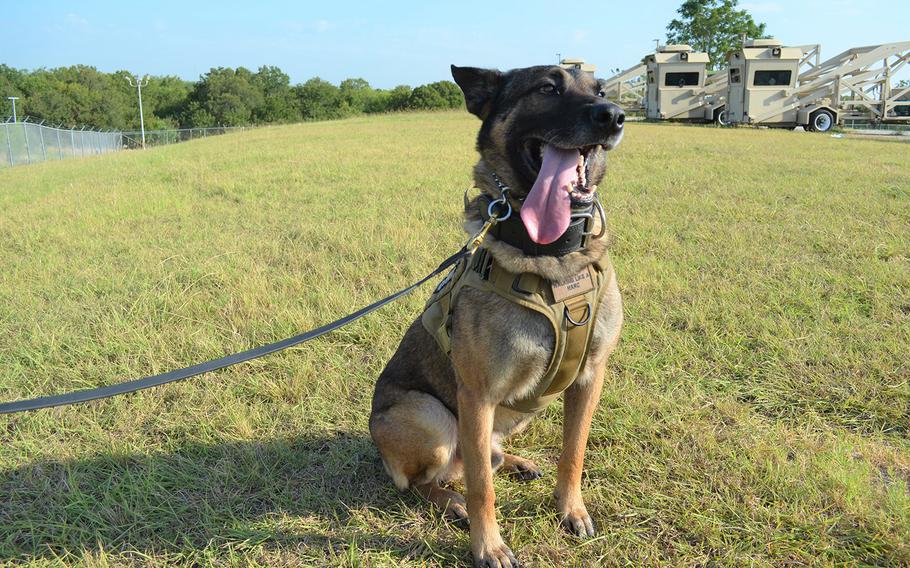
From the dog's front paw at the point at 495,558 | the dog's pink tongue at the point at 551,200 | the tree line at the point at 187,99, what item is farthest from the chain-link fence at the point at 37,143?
the tree line at the point at 187,99

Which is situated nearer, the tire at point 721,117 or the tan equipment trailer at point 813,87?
the tan equipment trailer at point 813,87

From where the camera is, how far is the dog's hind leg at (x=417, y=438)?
2387mm

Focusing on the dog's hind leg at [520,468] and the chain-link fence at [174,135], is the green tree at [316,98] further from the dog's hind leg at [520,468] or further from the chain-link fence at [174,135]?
the dog's hind leg at [520,468]

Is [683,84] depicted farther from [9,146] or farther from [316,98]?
[316,98]

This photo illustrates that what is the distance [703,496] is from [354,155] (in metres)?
14.0

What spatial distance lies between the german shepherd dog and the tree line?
62.3 m

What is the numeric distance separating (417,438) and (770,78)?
28.8 meters

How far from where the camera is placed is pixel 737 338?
152 inches

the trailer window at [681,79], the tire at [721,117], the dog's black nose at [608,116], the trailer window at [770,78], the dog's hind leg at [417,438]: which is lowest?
the dog's hind leg at [417,438]

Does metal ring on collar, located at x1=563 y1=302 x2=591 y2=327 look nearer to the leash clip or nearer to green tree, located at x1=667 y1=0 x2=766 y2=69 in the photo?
the leash clip

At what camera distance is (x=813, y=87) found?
25.0m

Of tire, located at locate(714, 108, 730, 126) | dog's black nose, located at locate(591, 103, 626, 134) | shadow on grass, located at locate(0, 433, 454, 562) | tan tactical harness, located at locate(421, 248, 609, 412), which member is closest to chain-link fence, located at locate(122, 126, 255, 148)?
tire, located at locate(714, 108, 730, 126)

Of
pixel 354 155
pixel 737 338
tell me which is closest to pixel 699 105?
pixel 354 155

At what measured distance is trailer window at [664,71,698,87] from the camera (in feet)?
101
